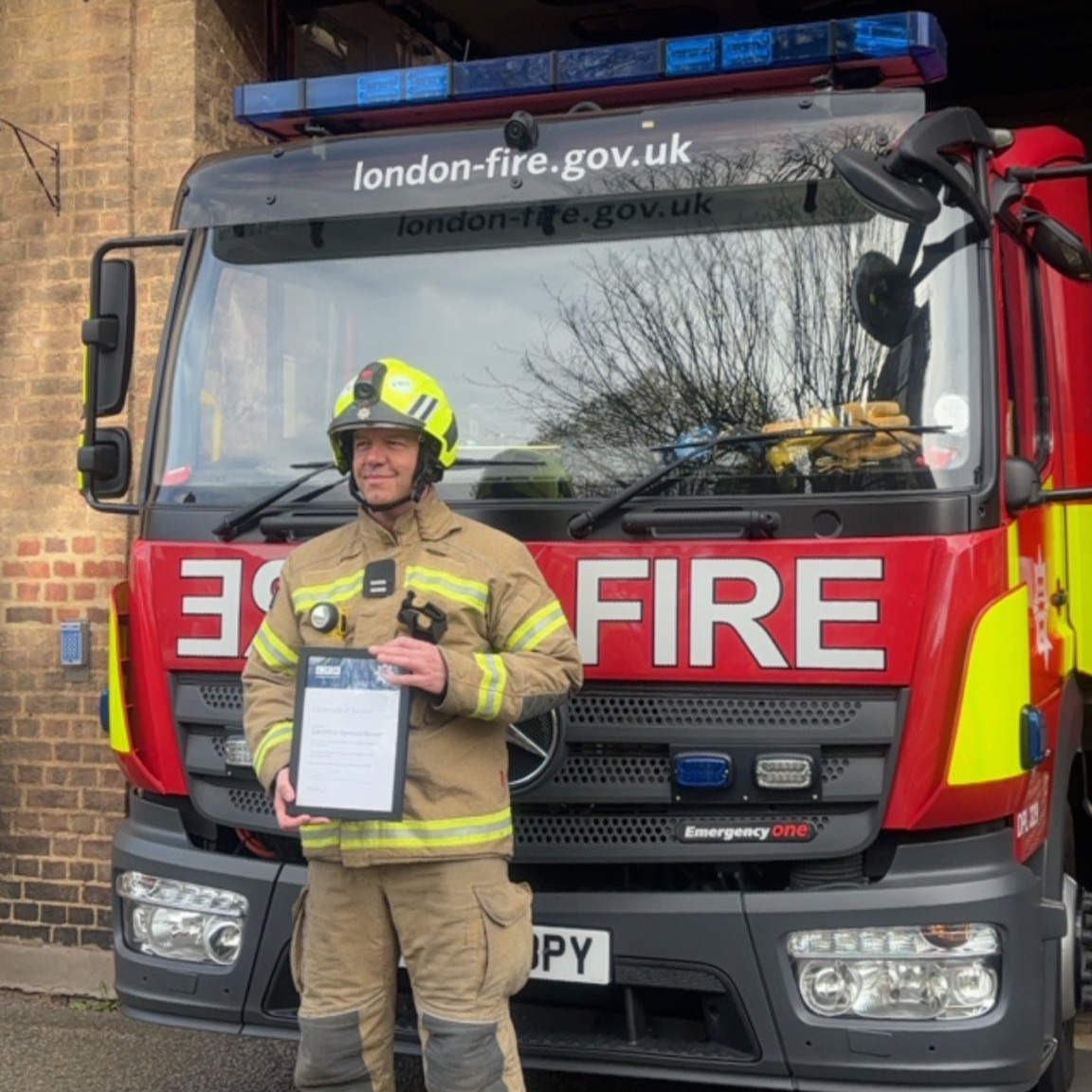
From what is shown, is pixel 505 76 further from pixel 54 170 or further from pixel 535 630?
pixel 54 170

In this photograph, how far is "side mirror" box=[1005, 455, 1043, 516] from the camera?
349 cm

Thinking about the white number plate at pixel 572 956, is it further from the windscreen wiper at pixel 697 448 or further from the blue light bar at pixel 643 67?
the blue light bar at pixel 643 67

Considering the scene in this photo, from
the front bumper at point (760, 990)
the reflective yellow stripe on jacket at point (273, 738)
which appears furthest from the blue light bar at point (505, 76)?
the front bumper at point (760, 990)

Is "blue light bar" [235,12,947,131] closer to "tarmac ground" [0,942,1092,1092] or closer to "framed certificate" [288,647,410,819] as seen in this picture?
"framed certificate" [288,647,410,819]

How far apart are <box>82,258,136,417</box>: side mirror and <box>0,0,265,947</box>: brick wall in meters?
1.63

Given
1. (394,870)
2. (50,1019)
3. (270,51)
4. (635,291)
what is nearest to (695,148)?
(635,291)

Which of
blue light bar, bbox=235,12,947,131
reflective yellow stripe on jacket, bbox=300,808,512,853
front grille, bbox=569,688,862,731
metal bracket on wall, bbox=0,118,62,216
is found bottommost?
reflective yellow stripe on jacket, bbox=300,808,512,853

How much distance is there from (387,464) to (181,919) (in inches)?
54.7

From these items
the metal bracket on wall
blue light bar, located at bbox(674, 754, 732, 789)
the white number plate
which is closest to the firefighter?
the white number plate

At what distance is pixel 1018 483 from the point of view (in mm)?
3492

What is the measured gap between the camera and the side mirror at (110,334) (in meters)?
4.30

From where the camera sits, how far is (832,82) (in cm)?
388

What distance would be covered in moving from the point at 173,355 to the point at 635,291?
51.2 inches

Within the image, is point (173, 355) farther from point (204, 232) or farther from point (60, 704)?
point (60, 704)
